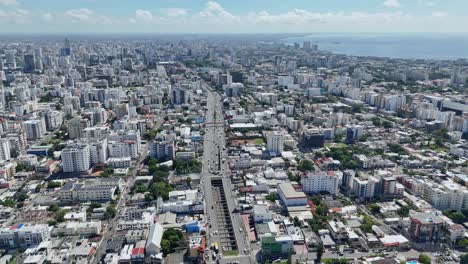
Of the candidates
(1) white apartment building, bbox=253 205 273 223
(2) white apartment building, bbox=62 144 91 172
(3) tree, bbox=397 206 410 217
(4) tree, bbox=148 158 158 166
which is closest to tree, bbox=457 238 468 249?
(3) tree, bbox=397 206 410 217

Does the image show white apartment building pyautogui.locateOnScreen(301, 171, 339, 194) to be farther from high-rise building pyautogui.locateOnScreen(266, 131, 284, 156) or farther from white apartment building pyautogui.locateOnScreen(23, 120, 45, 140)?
white apartment building pyautogui.locateOnScreen(23, 120, 45, 140)

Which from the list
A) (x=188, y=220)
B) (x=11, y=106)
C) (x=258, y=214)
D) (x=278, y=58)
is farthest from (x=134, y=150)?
(x=278, y=58)

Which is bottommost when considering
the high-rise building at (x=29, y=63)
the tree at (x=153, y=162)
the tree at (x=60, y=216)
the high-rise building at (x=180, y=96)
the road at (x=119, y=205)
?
the road at (x=119, y=205)

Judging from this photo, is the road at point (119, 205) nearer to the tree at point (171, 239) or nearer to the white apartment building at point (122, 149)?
the white apartment building at point (122, 149)

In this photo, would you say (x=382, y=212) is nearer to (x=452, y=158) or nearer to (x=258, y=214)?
(x=258, y=214)

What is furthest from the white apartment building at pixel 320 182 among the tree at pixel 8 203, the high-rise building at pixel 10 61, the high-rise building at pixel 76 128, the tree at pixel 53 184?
the high-rise building at pixel 10 61
